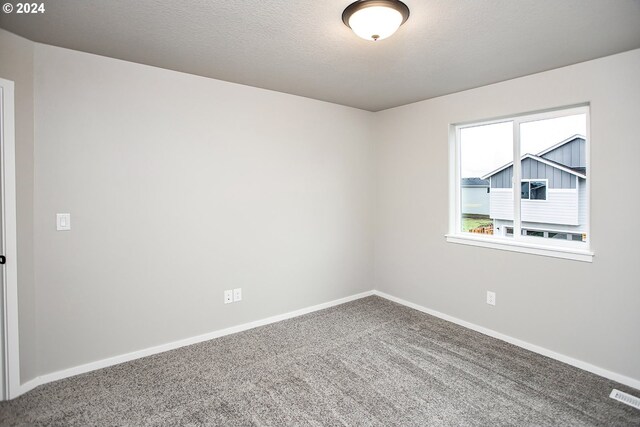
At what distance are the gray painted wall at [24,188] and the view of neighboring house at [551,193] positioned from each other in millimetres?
4062

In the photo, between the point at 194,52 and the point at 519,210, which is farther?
the point at 519,210

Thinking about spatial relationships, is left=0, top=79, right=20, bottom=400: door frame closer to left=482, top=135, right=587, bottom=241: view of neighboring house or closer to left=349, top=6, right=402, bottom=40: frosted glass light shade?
left=349, top=6, right=402, bottom=40: frosted glass light shade

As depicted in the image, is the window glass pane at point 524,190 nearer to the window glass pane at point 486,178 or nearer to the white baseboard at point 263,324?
the window glass pane at point 486,178

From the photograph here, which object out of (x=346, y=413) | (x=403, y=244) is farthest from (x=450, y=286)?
(x=346, y=413)

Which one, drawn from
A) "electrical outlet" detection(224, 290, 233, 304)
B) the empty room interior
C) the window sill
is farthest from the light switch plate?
the window sill

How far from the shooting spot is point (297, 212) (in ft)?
12.7

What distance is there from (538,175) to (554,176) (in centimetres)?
14

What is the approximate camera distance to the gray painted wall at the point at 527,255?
100 inches

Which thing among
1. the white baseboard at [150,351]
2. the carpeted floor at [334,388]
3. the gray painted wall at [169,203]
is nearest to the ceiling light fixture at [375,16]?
the gray painted wall at [169,203]

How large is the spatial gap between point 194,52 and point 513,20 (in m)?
2.21

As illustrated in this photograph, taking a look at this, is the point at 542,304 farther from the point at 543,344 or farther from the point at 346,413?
the point at 346,413

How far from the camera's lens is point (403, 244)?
4.25 m

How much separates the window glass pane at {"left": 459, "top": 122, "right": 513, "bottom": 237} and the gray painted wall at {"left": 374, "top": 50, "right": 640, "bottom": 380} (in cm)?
24

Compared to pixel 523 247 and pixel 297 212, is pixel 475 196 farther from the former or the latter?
pixel 297 212
